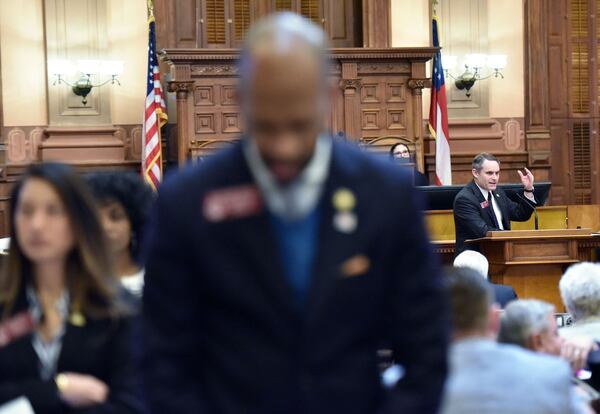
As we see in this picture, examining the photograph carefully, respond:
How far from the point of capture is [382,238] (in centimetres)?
178

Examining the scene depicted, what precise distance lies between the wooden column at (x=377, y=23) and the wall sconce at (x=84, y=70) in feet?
11.3

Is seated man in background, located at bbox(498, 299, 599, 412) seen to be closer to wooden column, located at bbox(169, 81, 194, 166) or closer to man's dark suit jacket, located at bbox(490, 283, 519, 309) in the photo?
man's dark suit jacket, located at bbox(490, 283, 519, 309)

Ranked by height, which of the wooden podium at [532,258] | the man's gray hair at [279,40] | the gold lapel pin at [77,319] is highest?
the man's gray hair at [279,40]

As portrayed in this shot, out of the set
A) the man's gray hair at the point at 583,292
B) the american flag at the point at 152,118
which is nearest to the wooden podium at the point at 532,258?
the man's gray hair at the point at 583,292

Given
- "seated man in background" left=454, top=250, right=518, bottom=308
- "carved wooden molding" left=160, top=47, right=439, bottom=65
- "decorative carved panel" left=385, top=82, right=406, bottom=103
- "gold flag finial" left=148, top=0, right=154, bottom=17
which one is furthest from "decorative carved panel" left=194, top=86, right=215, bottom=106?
"seated man in background" left=454, top=250, right=518, bottom=308

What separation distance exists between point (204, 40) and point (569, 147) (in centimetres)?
561

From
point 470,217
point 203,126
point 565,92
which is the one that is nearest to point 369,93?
point 203,126

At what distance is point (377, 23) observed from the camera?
15016 millimetres

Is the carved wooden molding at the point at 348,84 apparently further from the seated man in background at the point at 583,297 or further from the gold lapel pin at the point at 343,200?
the gold lapel pin at the point at 343,200

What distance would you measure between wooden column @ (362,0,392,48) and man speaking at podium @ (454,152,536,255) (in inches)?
216

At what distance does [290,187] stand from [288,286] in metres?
0.16

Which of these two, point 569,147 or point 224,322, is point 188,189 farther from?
point 569,147

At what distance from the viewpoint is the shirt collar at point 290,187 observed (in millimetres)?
1740

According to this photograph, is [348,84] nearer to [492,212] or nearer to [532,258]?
[492,212]
